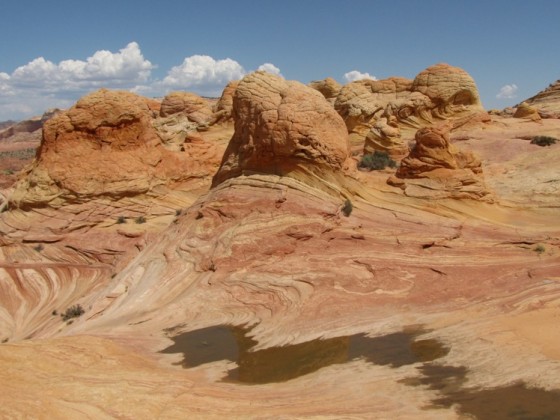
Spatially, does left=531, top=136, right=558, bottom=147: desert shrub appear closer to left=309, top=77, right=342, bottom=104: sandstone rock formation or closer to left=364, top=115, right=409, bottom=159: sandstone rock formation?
left=364, top=115, right=409, bottom=159: sandstone rock formation

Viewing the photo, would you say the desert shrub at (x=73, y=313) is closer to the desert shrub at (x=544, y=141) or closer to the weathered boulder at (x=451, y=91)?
the desert shrub at (x=544, y=141)

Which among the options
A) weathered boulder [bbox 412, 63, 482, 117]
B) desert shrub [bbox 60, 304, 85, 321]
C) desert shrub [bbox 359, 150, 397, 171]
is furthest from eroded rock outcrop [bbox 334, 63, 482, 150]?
desert shrub [bbox 60, 304, 85, 321]

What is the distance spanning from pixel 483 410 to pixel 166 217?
57.5ft

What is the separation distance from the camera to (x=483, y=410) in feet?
23.5

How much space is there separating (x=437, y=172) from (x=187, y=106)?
92.8 ft

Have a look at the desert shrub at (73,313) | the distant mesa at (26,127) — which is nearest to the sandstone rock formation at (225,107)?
the desert shrub at (73,313)

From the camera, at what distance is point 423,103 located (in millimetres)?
37281

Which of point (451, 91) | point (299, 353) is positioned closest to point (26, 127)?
point (451, 91)

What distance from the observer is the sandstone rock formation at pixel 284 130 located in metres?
17.1

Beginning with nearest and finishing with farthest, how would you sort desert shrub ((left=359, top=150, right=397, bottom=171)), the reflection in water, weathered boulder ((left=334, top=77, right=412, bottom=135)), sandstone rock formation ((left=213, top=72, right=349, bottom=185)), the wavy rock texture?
the wavy rock texture
the reflection in water
sandstone rock formation ((left=213, top=72, right=349, bottom=185))
desert shrub ((left=359, top=150, right=397, bottom=171))
weathered boulder ((left=334, top=77, right=412, bottom=135))

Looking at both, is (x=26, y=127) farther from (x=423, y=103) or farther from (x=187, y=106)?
(x=423, y=103)

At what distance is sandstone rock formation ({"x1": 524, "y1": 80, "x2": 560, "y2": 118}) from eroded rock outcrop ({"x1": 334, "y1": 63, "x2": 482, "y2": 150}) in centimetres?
1016

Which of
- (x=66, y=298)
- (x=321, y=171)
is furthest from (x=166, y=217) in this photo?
(x=321, y=171)

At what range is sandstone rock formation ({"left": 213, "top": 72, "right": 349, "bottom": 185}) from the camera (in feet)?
56.0
